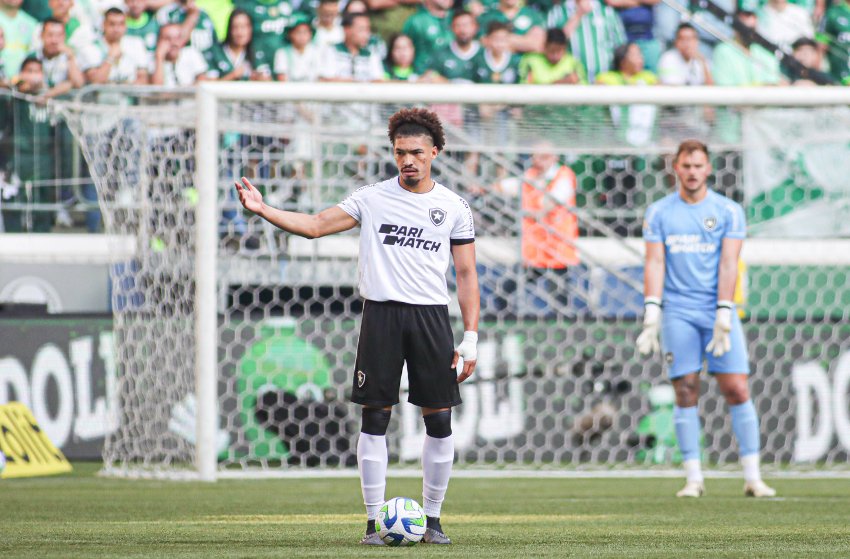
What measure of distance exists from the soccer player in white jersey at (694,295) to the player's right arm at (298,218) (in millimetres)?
3287

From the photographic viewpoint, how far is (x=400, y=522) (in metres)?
5.37

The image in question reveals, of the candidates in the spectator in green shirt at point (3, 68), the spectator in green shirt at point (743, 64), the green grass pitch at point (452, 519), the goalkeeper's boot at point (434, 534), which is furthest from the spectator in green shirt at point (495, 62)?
the goalkeeper's boot at point (434, 534)

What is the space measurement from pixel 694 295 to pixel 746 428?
34.1 inches

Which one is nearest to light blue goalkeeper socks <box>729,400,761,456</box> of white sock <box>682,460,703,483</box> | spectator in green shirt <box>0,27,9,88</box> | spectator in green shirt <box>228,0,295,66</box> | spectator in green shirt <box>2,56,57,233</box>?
white sock <box>682,460,703,483</box>

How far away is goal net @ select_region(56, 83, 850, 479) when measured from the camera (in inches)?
414

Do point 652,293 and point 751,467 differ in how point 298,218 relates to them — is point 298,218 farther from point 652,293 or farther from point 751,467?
point 751,467

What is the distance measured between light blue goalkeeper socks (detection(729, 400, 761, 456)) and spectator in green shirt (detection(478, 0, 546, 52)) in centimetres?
692

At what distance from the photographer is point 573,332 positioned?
1138 cm

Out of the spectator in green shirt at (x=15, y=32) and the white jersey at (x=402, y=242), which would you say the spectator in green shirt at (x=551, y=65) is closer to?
the spectator in green shirt at (x=15, y=32)

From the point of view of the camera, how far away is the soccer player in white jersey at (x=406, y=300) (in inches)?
221

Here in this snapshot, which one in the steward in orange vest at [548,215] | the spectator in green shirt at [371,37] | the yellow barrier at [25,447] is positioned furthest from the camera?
the spectator in green shirt at [371,37]

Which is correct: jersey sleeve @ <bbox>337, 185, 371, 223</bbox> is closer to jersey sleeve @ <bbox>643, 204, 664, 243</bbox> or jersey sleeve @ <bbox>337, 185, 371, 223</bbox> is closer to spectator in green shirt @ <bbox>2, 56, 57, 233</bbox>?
jersey sleeve @ <bbox>643, 204, 664, 243</bbox>

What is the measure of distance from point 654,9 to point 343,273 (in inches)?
222

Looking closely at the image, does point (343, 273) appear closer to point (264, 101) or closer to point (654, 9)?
point (264, 101)
